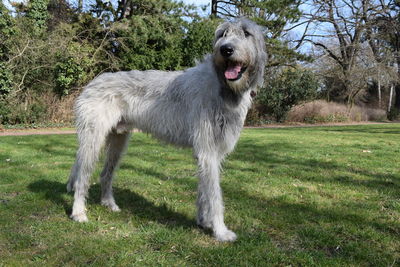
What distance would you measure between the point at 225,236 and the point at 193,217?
74cm

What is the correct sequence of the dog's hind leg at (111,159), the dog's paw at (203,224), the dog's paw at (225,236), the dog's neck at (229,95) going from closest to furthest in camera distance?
the dog's paw at (225,236)
the dog's neck at (229,95)
the dog's paw at (203,224)
the dog's hind leg at (111,159)

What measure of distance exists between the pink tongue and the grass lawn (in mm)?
1387

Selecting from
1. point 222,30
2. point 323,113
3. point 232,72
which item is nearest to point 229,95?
point 232,72

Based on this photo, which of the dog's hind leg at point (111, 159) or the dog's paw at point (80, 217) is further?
the dog's hind leg at point (111, 159)

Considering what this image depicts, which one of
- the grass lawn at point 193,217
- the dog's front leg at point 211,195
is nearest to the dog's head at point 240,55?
the dog's front leg at point 211,195

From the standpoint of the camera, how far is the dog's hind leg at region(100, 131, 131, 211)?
4.56 metres

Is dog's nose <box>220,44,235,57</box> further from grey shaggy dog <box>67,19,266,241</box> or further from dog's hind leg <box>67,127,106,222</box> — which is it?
dog's hind leg <box>67,127,106,222</box>

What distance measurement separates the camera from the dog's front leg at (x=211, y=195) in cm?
348

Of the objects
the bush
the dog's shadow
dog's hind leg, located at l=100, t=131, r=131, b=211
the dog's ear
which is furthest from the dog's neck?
the bush

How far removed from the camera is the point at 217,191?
3.53m

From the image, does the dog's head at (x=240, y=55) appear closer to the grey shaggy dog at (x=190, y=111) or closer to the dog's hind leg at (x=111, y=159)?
the grey shaggy dog at (x=190, y=111)

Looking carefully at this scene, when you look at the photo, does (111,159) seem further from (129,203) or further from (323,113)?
(323,113)

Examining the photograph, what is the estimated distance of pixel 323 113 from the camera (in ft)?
79.9

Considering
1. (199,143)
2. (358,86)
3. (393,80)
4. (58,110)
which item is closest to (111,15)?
(58,110)
